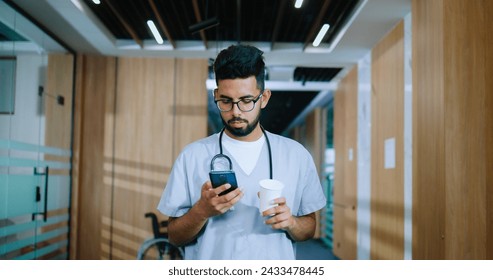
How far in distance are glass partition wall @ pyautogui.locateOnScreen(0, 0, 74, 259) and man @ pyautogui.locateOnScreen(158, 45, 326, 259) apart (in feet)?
8.09

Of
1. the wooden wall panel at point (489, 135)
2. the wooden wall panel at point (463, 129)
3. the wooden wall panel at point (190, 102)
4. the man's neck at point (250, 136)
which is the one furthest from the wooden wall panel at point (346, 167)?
the man's neck at point (250, 136)

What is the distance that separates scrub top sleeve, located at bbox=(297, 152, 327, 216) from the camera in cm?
169

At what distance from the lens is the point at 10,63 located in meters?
3.61

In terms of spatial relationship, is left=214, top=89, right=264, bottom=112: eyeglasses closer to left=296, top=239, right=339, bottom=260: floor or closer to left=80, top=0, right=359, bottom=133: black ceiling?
left=80, top=0, right=359, bottom=133: black ceiling

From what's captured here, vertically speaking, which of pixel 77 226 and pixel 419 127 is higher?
pixel 419 127

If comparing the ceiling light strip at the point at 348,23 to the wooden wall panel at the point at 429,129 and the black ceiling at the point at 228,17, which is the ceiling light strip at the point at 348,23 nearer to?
the black ceiling at the point at 228,17

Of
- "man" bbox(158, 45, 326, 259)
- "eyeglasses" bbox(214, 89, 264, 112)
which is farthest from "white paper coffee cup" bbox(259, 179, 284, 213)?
"eyeglasses" bbox(214, 89, 264, 112)

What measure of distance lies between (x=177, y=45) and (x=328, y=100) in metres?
3.97

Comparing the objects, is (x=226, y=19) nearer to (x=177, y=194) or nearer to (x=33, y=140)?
(x=33, y=140)

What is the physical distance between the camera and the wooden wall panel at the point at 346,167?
19.1 feet

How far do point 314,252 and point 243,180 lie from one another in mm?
6029

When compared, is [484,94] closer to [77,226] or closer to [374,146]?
[374,146]

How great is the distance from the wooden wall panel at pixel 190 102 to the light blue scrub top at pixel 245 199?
3811mm
